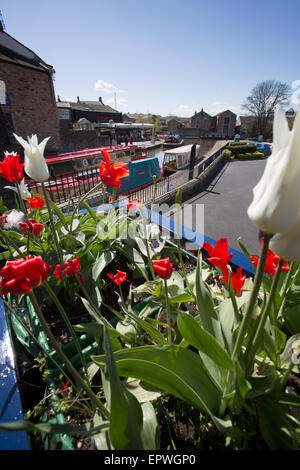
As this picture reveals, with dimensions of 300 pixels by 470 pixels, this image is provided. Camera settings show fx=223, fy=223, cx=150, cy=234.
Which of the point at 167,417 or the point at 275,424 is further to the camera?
the point at 167,417

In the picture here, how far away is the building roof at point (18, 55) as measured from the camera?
1370 cm

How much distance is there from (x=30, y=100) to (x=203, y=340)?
1837 cm

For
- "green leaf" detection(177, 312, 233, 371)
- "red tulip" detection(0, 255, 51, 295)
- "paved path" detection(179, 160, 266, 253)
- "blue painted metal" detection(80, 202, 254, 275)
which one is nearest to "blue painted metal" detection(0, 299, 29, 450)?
"red tulip" detection(0, 255, 51, 295)

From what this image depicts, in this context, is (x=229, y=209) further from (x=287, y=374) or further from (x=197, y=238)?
(x=287, y=374)

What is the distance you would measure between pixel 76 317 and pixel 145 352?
0.86 metres

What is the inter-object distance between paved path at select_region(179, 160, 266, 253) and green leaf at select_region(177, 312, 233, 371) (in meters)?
3.57

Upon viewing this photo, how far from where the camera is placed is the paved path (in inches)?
227

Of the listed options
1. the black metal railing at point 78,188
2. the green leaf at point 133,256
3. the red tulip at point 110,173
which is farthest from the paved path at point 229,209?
the red tulip at point 110,173

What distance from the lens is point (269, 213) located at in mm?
436

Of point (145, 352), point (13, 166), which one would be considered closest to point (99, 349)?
point (145, 352)

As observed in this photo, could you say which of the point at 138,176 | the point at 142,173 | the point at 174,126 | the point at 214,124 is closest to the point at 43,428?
the point at 138,176

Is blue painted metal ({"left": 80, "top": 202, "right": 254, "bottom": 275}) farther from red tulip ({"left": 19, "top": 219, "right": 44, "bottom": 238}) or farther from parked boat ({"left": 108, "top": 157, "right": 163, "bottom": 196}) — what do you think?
parked boat ({"left": 108, "top": 157, "right": 163, "bottom": 196})

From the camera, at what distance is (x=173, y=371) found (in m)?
0.72
